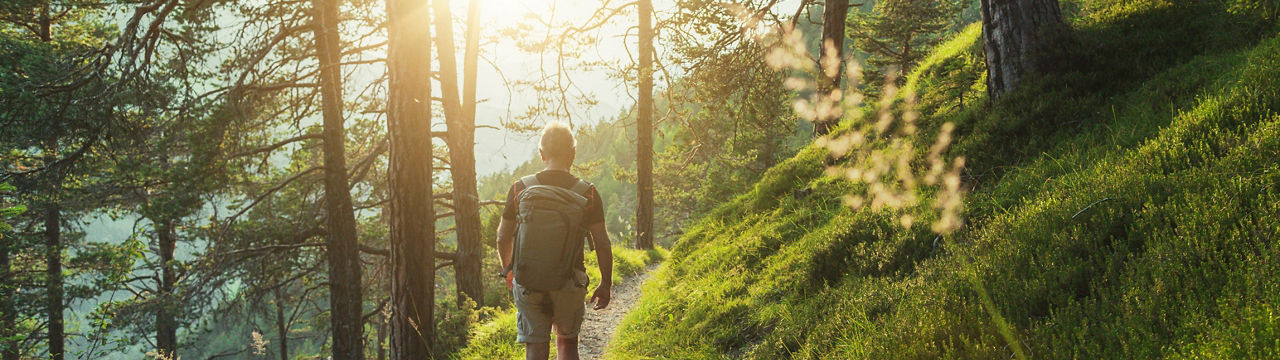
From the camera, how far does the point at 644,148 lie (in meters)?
13.4

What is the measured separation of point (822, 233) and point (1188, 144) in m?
2.60

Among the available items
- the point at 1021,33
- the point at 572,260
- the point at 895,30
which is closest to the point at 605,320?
the point at 572,260

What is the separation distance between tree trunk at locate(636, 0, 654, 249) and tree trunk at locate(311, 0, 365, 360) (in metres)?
6.20

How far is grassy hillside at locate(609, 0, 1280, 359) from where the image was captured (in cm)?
228

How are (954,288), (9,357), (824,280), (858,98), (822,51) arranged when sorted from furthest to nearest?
(9,357) < (858,98) < (822,51) < (824,280) < (954,288)

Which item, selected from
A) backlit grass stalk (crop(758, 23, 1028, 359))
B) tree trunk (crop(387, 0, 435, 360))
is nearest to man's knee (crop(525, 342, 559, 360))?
tree trunk (crop(387, 0, 435, 360))

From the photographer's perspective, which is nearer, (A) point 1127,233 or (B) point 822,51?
(A) point 1127,233

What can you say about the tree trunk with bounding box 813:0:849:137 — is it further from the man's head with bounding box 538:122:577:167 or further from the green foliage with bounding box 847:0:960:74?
the green foliage with bounding box 847:0:960:74

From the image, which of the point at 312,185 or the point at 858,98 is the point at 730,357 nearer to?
the point at 858,98

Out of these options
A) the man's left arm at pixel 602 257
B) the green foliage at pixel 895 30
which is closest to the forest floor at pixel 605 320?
the man's left arm at pixel 602 257

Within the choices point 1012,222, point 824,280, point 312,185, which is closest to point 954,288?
point 1012,222

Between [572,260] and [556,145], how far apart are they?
2.38ft

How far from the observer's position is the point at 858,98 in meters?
9.69

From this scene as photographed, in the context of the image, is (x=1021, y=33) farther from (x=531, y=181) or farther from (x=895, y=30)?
(x=895, y=30)
